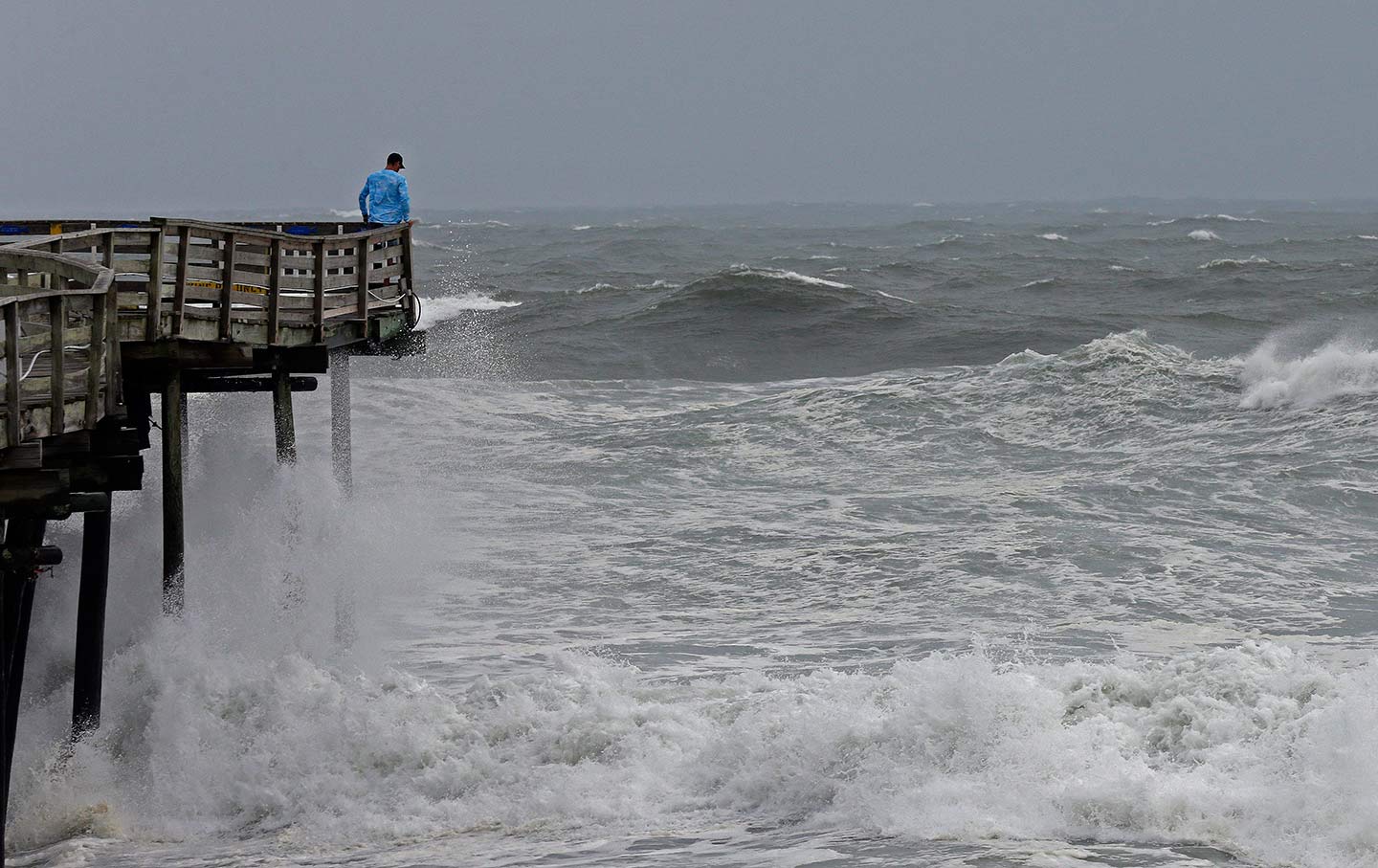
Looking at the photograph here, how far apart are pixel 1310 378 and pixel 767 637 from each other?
16505mm

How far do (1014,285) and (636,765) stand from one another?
44.2 m

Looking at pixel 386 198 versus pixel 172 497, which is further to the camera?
pixel 386 198

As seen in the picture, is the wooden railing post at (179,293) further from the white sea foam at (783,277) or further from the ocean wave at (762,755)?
the white sea foam at (783,277)

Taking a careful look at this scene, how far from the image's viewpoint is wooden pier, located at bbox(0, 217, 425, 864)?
9.08 metres

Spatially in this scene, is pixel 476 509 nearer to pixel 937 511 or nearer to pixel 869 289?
pixel 937 511

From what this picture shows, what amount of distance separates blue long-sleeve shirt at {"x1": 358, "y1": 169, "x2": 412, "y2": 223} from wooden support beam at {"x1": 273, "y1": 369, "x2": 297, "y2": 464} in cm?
222

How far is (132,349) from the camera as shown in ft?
38.0

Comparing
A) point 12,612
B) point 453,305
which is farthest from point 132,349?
point 453,305

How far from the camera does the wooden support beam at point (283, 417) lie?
13.4 metres

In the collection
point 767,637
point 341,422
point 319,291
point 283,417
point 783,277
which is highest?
point 319,291

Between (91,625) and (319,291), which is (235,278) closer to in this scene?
(319,291)

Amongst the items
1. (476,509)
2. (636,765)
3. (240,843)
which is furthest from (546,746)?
(476,509)

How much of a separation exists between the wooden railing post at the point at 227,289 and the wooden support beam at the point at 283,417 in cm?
118

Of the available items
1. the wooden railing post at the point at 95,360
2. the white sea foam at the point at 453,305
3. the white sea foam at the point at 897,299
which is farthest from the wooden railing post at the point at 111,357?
the white sea foam at the point at 897,299
